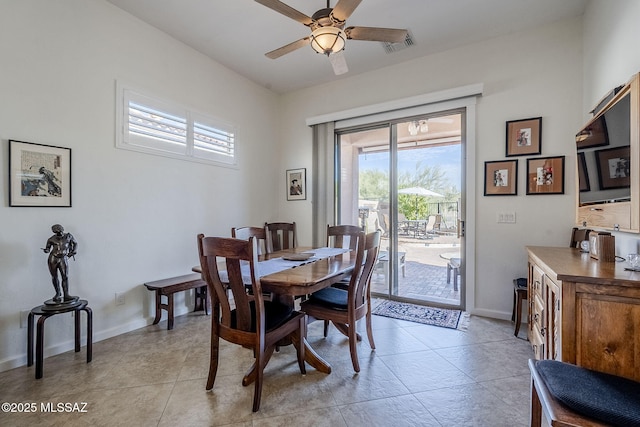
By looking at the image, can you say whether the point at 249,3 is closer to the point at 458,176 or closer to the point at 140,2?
the point at 140,2

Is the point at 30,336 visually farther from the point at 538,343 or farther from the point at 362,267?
the point at 538,343

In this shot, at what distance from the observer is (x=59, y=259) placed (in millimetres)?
2195

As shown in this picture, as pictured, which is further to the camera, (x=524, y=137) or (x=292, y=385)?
(x=524, y=137)

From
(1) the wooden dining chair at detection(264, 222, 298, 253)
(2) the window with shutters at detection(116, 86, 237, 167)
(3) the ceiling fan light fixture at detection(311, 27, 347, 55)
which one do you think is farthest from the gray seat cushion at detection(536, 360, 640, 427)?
(2) the window with shutters at detection(116, 86, 237, 167)

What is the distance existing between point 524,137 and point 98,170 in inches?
167

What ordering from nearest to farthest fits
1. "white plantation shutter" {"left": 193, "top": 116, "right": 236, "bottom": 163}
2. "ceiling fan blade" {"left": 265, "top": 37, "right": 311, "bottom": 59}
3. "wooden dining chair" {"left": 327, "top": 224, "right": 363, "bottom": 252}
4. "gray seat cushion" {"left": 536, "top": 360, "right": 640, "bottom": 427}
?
"gray seat cushion" {"left": 536, "top": 360, "right": 640, "bottom": 427}
"ceiling fan blade" {"left": 265, "top": 37, "right": 311, "bottom": 59}
"wooden dining chair" {"left": 327, "top": 224, "right": 363, "bottom": 252}
"white plantation shutter" {"left": 193, "top": 116, "right": 236, "bottom": 163}

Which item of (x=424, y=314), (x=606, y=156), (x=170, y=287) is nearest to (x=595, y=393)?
(x=606, y=156)

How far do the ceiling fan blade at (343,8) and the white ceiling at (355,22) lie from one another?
2.57 ft

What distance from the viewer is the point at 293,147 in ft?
15.4

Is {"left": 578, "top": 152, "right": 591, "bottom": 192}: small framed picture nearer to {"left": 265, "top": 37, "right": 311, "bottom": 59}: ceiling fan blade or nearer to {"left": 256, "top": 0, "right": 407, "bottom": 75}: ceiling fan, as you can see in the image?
{"left": 256, "top": 0, "right": 407, "bottom": 75}: ceiling fan

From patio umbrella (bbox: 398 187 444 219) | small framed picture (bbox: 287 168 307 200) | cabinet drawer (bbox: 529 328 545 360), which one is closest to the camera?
cabinet drawer (bbox: 529 328 545 360)

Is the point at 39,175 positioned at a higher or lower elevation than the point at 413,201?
higher

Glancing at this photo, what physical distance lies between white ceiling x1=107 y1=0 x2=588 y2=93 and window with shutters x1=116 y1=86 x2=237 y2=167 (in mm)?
807

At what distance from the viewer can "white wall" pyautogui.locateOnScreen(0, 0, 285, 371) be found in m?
2.20
